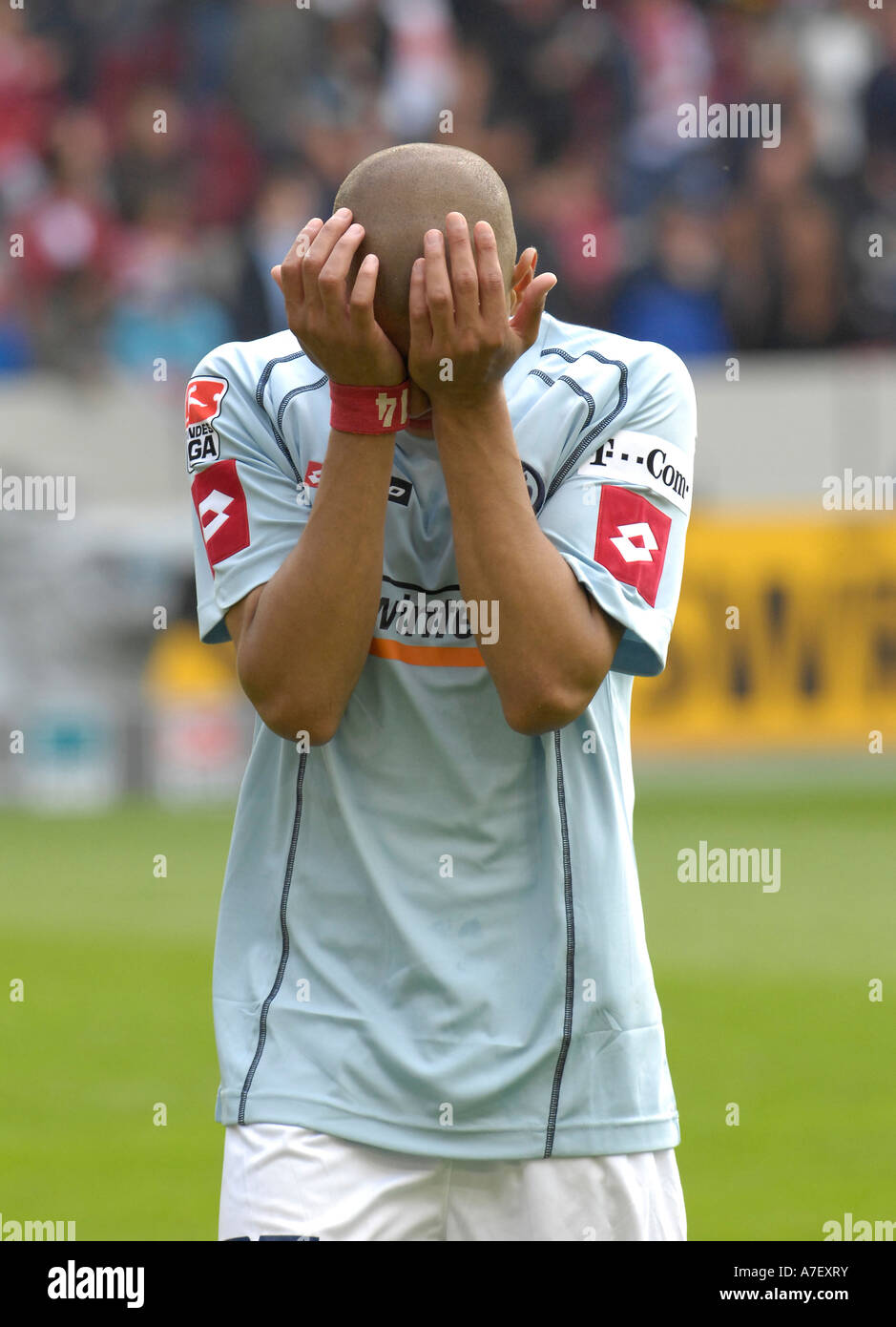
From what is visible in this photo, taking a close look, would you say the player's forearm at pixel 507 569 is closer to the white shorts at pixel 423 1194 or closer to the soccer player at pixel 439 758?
the soccer player at pixel 439 758

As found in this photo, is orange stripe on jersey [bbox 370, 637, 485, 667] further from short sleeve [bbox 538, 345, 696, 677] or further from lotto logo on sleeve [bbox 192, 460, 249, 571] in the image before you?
lotto logo on sleeve [bbox 192, 460, 249, 571]

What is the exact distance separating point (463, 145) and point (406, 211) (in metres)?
14.1

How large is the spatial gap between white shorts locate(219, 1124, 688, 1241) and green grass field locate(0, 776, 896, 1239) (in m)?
2.45

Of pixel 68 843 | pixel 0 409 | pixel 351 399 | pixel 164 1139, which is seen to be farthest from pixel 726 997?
pixel 0 409

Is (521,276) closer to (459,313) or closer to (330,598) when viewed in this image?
(459,313)

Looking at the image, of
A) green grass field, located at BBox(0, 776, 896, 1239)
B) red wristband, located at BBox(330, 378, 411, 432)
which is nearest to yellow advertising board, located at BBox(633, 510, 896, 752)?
green grass field, located at BBox(0, 776, 896, 1239)

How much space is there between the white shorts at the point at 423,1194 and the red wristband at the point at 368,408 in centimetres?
87

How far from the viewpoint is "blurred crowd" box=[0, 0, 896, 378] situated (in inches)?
579

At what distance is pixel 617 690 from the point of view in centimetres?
276

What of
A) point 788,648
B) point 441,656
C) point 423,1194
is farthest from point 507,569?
point 788,648

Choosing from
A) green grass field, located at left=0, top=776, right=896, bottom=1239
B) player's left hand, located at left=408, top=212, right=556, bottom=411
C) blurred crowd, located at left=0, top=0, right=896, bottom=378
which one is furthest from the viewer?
blurred crowd, located at left=0, top=0, right=896, bottom=378

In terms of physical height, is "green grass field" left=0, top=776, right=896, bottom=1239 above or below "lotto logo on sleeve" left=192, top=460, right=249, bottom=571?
below

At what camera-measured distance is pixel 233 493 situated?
273 cm
